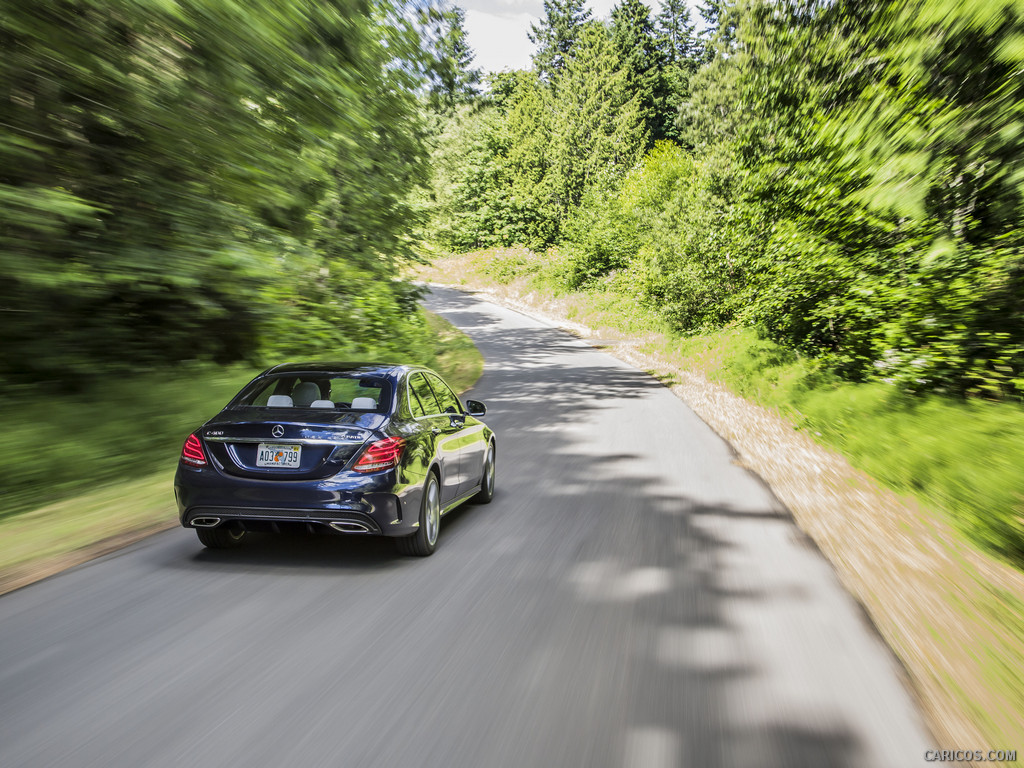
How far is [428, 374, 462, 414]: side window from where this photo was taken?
807 centimetres

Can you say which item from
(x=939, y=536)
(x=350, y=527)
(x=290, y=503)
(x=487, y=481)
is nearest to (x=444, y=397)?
(x=487, y=481)

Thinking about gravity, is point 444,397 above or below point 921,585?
above

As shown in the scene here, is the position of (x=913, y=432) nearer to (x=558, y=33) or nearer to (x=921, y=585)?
(x=921, y=585)

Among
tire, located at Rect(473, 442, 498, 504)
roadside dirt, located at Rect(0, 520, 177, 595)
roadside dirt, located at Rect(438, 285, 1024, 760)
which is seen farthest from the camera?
tire, located at Rect(473, 442, 498, 504)

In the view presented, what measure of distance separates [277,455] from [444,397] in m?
2.61

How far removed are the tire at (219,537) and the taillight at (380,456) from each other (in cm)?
124

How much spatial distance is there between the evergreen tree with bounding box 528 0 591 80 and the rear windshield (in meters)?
86.1

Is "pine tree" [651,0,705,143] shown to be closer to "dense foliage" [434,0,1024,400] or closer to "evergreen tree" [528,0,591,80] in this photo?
"evergreen tree" [528,0,591,80]

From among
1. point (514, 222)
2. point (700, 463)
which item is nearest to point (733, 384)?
point (700, 463)

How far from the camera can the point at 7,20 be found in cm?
681

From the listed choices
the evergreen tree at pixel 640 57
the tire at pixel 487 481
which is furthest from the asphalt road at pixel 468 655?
the evergreen tree at pixel 640 57

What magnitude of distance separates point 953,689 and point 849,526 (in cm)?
369

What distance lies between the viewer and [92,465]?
8562mm

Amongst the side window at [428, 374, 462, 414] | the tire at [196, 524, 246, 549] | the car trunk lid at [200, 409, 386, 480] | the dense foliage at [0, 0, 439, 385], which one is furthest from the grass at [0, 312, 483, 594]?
the side window at [428, 374, 462, 414]
